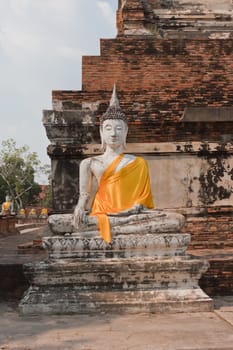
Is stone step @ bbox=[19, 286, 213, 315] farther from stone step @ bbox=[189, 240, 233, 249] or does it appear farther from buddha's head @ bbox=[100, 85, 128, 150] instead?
stone step @ bbox=[189, 240, 233, 249]

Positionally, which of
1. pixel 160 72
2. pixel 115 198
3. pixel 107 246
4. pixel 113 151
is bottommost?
pixel 107 246

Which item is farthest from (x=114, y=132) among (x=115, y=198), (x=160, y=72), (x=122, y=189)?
(x=160, y=72)

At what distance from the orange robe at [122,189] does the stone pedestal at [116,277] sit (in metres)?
0.43

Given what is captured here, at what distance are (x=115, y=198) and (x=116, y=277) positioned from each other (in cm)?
94

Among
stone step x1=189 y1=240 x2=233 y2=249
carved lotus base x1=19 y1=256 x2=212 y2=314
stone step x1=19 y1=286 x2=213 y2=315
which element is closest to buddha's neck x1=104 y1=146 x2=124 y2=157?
carved lotus base x1=19 y1=256 x2=212 y2=314

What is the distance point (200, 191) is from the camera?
29.3 ft

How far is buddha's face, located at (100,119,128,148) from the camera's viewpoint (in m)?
6.05

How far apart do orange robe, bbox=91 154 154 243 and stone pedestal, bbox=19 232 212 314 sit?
1.43ft

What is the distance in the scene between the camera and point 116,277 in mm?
5371

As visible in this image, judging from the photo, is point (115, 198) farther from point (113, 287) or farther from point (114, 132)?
point (113, 287)

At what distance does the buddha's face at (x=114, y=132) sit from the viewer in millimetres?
6051

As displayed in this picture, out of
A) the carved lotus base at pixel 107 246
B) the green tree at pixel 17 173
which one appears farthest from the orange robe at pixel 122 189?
the green tree at pixel 17 173

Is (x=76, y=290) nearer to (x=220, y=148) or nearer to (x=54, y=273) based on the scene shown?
(x=54, y=273)

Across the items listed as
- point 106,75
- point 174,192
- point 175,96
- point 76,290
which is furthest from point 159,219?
point 106,75
